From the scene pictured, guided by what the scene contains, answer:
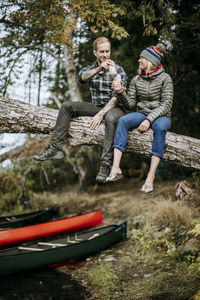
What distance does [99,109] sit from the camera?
14.7 ft

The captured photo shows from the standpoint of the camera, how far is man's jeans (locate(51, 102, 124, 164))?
401 cm

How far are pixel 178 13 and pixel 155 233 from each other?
4.75m

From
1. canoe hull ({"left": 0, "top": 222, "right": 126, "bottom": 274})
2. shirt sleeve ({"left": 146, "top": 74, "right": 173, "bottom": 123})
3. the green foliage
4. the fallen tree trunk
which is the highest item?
shirt sleeve ({"left": 146, "top": 74, "right": 173, "bottom": 123})

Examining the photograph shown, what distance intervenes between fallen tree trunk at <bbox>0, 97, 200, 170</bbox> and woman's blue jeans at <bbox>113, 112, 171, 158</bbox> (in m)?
0.19

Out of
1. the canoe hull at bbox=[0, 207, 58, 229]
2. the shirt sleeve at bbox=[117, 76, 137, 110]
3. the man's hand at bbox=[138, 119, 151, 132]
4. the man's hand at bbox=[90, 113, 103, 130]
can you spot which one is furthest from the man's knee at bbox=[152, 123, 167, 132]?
the canoe hull at bbox=[0, 207, 58, 229]

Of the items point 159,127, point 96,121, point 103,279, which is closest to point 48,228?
point 103,279

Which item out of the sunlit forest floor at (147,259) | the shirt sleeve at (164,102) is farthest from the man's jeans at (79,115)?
the sunlit forest floor at (147,259)

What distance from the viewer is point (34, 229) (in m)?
6.88

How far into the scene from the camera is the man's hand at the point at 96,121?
14.1ft

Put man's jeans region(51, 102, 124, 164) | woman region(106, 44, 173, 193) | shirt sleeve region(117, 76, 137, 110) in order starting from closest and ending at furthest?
woman region(106, 44, 173, 193) < man's jeans region(51, 102, 124, 164) < shirt sleeve region(117, 76, 137, 110)

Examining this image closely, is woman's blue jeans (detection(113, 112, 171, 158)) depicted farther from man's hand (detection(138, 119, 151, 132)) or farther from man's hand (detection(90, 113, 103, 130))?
man's hand (detection(90, 113, 103, 130))

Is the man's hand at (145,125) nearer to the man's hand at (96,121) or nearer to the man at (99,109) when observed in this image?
the man at (99,109)

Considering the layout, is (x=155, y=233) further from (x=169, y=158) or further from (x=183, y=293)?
(x=169, y=158)

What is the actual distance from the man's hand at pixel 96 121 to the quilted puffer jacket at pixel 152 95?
1.25 ft
